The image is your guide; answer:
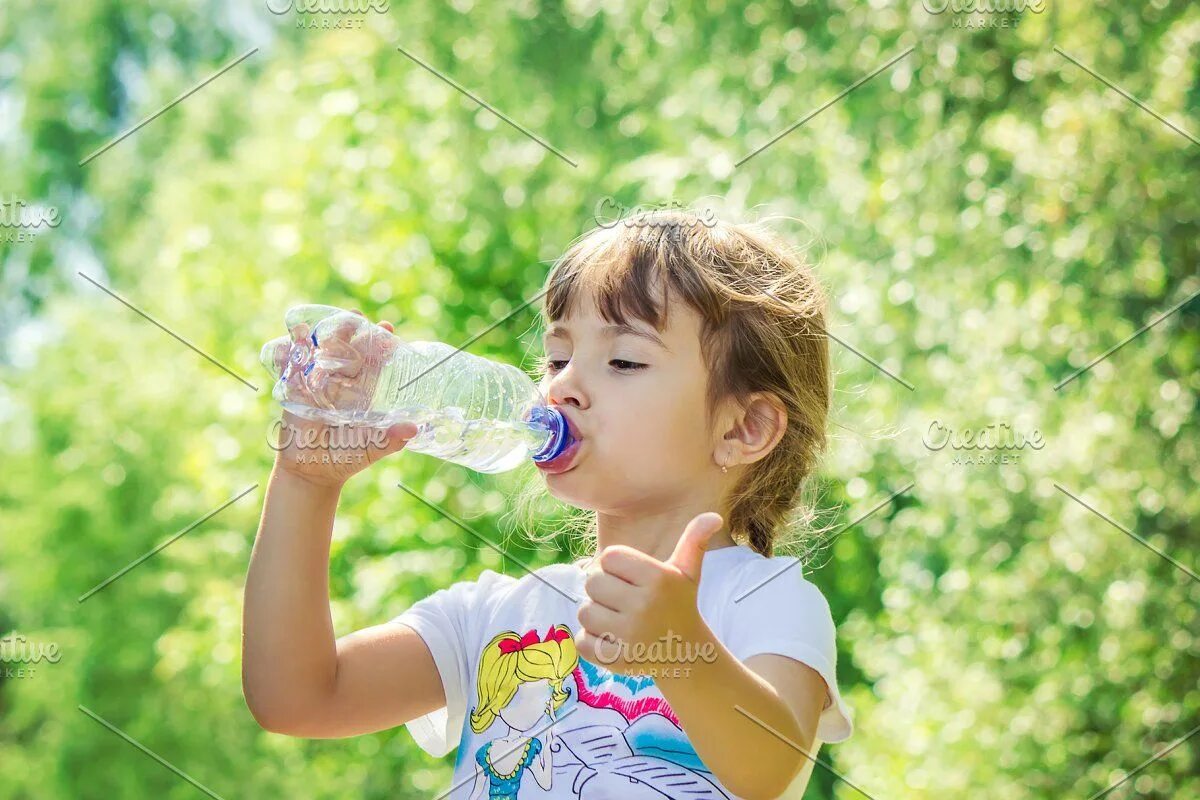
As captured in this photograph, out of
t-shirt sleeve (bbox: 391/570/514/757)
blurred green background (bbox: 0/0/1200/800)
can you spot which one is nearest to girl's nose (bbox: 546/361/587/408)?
t-shirt sleeve (bbox: 391/570/514/757)

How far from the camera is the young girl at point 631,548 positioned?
1.12 meters

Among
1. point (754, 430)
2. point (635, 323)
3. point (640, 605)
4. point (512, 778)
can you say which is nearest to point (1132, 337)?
point (754, 430)

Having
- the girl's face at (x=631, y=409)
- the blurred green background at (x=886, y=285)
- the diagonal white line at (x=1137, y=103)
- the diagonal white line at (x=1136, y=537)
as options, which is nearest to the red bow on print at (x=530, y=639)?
the girl's face at (x=631, y=409)

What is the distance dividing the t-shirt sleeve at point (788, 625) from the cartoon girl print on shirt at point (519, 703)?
0.48 feet

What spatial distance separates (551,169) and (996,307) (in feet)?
3.56

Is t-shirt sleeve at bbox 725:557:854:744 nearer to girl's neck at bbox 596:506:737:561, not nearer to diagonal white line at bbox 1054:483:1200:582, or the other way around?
girl's neck at bbox 596:506:737:561

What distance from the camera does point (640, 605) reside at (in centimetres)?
92

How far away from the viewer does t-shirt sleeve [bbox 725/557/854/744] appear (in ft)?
3.58

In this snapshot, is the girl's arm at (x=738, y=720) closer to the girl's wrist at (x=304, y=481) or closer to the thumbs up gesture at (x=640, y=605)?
the thumbs up gesture at (x=640, y=605)

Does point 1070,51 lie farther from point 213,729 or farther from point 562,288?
point 213,729

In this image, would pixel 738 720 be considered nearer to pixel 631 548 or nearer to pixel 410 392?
pixel 631 548

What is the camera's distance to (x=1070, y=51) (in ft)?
9.59

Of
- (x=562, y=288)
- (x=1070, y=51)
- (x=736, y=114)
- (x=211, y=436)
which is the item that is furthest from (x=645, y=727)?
(x=211, y=436)

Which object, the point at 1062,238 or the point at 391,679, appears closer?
the point at 391,679
